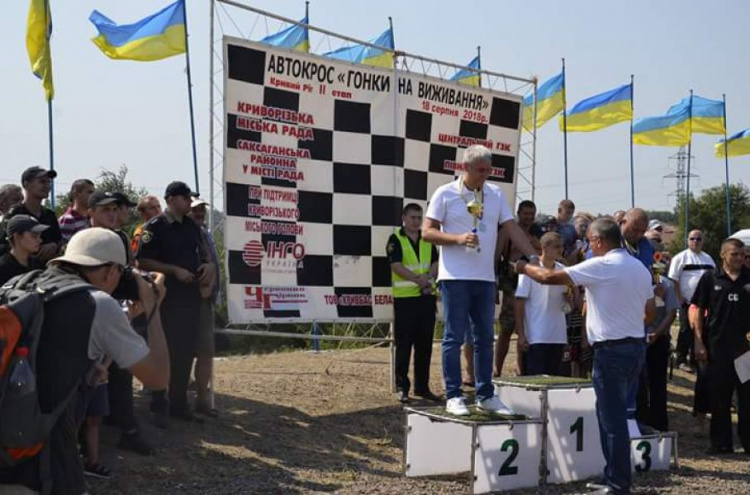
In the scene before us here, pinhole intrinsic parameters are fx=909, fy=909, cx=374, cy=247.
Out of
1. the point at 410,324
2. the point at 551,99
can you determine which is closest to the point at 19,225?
the point at 410,324

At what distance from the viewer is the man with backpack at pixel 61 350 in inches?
125

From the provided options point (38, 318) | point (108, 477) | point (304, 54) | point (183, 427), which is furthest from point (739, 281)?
point (38, 318)

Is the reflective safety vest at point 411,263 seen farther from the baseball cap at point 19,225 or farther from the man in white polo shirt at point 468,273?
the baseball cap at point 19,225

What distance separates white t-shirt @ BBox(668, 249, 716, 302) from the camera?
10.9m

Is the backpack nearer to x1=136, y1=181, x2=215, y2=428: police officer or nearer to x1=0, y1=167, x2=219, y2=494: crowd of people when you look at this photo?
x1=0, y1=167, x2=219, y2=494: crowd of people

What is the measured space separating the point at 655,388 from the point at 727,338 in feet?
2.86

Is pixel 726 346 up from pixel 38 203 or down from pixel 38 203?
down

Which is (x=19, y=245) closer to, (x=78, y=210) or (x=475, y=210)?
(x=78, y=210)

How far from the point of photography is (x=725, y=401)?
8.30 metres

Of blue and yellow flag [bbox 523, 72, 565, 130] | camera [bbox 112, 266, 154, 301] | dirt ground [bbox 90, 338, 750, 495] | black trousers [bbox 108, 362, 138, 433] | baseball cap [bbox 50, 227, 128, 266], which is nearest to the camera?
baseball cap [bbox 50, 227, 128, 266]

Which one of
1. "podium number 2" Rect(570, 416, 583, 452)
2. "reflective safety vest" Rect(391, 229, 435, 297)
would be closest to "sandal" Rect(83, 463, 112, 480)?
"podium number 2" Rect(570, 416, 583, 452)

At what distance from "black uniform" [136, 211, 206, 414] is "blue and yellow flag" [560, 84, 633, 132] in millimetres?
11069

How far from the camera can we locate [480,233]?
6.54 meters

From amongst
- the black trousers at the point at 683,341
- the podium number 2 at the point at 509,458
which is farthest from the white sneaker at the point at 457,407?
the black trousers at the point at 683,341
